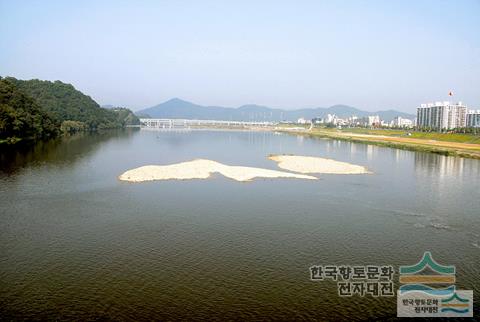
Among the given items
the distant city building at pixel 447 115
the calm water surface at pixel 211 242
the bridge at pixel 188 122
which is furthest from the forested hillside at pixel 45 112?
the distant city building at pixel 447 115

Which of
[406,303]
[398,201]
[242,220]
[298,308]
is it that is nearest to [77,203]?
[242,220]

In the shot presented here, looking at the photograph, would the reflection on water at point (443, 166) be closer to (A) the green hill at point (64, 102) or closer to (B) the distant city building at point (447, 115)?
(A) the green hill at point (64, 102)

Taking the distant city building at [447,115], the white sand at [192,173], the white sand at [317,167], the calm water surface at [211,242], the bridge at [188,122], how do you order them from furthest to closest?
the bridge at [188,122] < the distant city building at [447,115] < the white sand at [317,167] < the white sand at [192,173] < the calm water surface at [211,242]

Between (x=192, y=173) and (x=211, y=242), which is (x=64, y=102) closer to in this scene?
(x=192, y=173)

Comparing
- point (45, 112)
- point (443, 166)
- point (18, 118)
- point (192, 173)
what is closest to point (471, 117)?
point (443, 166)

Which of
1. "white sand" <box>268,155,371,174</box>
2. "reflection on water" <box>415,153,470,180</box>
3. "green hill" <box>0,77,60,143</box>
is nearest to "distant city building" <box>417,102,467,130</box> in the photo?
"reflection on water" <box>415,153,470,180</box>

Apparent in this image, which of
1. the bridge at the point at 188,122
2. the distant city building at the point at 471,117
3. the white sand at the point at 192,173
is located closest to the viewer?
the white sand at the point at 192,173

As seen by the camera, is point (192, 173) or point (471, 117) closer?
point (192, 173)
